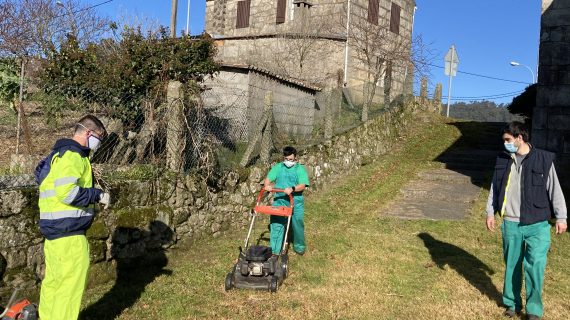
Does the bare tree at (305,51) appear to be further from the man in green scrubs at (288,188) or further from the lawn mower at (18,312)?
Answer: the lawn mower at (18,312)

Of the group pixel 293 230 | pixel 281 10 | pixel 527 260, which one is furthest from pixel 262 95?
pixel 527 260

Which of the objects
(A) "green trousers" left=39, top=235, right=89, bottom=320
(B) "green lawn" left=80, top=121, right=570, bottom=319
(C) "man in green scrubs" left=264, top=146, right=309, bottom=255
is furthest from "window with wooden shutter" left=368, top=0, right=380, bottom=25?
(A) "green trousers" left=39, top=235, right=89, bottom=320

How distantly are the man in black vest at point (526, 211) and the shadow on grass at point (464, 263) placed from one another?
587 millimetres

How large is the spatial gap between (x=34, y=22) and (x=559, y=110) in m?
20.8

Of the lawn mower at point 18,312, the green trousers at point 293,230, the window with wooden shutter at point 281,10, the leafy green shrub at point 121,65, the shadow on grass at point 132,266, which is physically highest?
the window with wooden shutter at point 281,10

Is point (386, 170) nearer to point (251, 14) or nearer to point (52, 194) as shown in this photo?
point (52, 194)

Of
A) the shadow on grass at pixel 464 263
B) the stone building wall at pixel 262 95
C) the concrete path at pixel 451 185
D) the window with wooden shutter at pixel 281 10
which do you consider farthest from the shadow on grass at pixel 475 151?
the window with wooden shutter at pixel 281 10

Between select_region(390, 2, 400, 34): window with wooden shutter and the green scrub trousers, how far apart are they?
18.6m

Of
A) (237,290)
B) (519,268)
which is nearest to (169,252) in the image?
(237,290)

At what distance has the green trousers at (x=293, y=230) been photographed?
703 cm

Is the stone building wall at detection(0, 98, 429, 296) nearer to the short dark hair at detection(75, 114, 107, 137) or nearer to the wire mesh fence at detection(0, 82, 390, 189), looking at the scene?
the wire mesh fence at detection(0, 82, 390, 189)

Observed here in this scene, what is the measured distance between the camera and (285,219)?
7.12 m

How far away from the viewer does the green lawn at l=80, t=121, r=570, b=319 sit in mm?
5367

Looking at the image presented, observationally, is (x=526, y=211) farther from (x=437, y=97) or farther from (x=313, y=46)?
(x=437, y=97)
